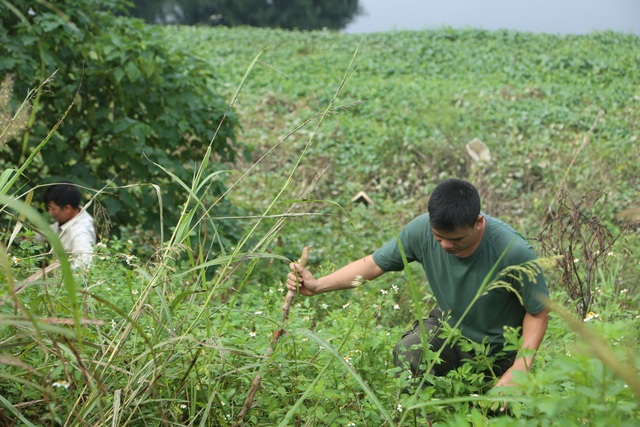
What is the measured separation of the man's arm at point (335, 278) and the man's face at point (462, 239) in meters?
0.35

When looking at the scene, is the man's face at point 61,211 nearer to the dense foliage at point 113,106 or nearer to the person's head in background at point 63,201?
the person's head in background at point 63,201

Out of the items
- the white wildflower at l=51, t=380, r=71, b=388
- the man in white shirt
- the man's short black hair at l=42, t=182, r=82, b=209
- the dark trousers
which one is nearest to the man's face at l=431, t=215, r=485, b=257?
the dark trousers

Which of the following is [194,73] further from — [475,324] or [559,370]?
[559,370]

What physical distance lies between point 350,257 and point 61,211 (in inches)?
108

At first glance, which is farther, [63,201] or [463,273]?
[63,201]

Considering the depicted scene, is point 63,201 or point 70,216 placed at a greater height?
point 63,201

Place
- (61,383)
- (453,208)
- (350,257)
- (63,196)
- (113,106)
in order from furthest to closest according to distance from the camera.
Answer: (350,257)
(113,106)
(63,196)
(453,208)
(61,383)

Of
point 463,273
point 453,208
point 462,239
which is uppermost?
point 453,208

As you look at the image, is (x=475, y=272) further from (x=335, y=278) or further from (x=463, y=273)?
(x=335, y=278)

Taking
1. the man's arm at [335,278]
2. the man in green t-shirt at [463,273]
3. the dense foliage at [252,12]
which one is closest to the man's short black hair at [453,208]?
the man in green t-shirt at [463,273]

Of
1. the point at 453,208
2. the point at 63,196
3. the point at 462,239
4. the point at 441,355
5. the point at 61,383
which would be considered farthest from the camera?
the point at 63,196

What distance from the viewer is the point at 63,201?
465 cm

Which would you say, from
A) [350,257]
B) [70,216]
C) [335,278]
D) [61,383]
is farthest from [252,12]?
[61,383]

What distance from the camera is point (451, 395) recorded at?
2.54 metres
